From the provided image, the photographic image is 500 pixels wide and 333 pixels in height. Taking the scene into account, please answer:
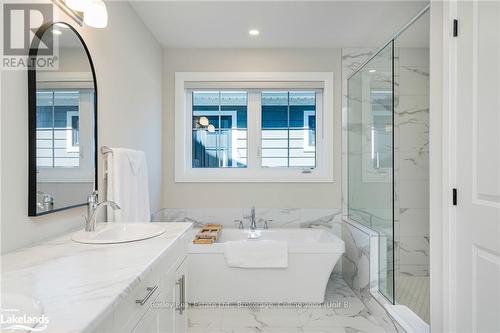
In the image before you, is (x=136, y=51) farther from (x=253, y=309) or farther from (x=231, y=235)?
(x=253, y=309)

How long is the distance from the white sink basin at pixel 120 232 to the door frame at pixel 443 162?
1.39m

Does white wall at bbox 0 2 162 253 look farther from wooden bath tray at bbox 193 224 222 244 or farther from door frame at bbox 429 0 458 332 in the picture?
door frame at bbox 429 0 458 332

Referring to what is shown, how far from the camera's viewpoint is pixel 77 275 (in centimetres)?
95

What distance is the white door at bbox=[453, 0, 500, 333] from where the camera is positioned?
46.6 inches

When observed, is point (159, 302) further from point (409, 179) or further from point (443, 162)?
point (409, 179)

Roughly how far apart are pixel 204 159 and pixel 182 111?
59 centimetres

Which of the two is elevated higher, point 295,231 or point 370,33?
point 370,33

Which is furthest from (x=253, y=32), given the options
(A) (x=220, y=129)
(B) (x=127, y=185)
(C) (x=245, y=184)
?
(B) (x=127, y=185)

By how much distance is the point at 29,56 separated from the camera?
129 centimetres

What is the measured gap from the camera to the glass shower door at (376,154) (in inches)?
97.7

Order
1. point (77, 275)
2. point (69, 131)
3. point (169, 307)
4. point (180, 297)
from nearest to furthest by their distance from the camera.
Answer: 1. point (77, 275)
2. point (169, 307)
3. point (69, 131)
4. point (180, 297)

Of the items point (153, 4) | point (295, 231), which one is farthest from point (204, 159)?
point (153, 4)

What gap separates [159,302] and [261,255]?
1370 mm

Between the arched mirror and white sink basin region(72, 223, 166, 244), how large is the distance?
185mm
